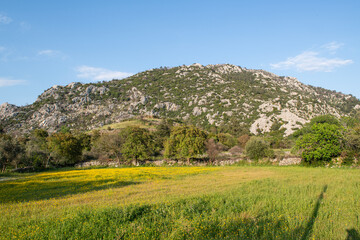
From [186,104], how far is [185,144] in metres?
109

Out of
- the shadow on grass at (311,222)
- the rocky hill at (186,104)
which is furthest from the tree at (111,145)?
the rocky hill at (186,104)

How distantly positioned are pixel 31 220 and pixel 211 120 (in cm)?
12574

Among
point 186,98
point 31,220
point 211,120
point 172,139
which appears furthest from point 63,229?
point 186,98

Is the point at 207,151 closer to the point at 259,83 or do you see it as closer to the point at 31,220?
the point at 31,220

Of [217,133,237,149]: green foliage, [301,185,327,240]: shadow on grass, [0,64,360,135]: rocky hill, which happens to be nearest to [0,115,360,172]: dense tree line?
[217,133,237,149]: green foliage

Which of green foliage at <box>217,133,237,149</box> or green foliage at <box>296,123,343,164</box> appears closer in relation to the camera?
green foliage at <box>296,123,343,164</box>

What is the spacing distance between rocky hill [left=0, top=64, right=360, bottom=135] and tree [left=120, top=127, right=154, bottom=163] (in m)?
72.6

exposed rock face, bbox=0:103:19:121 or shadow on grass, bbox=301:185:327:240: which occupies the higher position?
exposed rock face, bbox=0:103:19:121

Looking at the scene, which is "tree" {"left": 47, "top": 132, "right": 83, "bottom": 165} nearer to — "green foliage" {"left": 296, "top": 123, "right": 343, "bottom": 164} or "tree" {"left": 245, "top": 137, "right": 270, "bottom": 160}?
"tree" {"left": 245, "top": 137, "right": 270, "bottom": 160}

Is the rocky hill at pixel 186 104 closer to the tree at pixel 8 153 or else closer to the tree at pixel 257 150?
the tree at pixel 257 150

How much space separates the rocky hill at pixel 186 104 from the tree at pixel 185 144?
64.5 metres

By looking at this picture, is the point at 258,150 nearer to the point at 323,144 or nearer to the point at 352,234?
the point at 323,144

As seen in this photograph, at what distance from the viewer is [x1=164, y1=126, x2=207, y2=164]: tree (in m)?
47.4

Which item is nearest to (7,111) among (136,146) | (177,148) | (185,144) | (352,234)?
(136,146)
